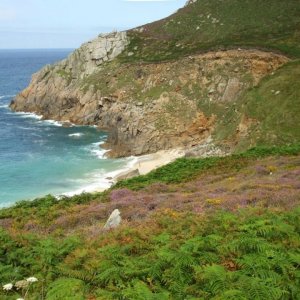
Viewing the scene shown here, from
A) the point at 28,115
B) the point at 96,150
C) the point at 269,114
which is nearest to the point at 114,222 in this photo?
the point at 269,114

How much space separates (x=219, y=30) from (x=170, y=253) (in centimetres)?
7619

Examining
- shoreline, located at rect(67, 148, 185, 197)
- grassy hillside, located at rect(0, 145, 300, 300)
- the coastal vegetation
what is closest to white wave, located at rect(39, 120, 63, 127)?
the coastal vegetation

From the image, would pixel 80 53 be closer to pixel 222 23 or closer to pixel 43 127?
pixel 43 127

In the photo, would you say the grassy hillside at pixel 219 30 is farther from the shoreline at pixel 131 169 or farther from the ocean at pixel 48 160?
the shoreline at pixel 131 169

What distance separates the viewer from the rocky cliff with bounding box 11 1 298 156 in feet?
200

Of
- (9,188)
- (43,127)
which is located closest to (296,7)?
(43,127)

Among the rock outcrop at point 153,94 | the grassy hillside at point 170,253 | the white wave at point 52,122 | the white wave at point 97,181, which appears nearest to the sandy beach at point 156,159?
the white wave at point 97,181

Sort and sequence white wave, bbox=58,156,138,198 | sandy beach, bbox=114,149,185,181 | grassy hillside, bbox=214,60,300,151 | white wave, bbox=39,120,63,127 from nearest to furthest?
grassy hillside, bbox=214,60,300,151, white wave, bbox=58,156,138,198, sandy beach, bbox=114,149,185,181, white wave, bbox=39,120,63,127

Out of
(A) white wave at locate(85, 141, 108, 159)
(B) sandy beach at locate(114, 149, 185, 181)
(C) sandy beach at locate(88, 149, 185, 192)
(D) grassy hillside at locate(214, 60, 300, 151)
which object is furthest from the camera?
(A) white wave at locate(85, 141, 108, 159)

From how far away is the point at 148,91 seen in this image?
68.9 metres

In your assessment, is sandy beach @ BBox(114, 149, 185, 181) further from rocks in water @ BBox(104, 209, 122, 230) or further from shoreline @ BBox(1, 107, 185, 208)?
rocks in water @ BBox(104, 209, 122, 230)

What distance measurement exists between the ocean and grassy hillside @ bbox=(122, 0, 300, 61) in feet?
71.5

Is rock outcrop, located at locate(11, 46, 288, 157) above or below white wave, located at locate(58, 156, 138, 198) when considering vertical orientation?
above

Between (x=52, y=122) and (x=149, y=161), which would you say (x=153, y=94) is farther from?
(x=52, y=122)
